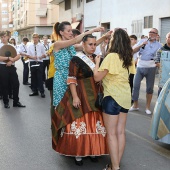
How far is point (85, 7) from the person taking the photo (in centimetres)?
2562

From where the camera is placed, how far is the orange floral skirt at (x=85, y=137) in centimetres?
384

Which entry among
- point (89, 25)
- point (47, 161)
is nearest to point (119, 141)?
point (47, 161)

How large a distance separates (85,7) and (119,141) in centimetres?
2296

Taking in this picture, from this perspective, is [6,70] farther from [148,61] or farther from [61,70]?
[61,70]

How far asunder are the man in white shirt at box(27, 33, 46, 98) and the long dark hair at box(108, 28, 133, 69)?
601 centimetres

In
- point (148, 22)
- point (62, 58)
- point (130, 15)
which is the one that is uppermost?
point (130, 15)

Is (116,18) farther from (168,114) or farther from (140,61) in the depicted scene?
(168,114)

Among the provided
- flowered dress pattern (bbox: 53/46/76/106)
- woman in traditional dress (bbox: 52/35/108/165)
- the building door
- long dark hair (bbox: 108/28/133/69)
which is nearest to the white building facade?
the building door

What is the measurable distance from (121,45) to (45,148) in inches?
83.2

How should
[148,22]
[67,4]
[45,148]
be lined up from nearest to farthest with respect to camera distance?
[45,148] < [148,22] < [67,4]

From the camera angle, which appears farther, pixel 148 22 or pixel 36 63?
pixel 148 22

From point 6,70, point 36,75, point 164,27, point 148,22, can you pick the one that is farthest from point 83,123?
point 148,22

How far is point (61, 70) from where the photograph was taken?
4.12 meters

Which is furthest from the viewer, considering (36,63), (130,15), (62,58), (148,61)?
(130,15)
